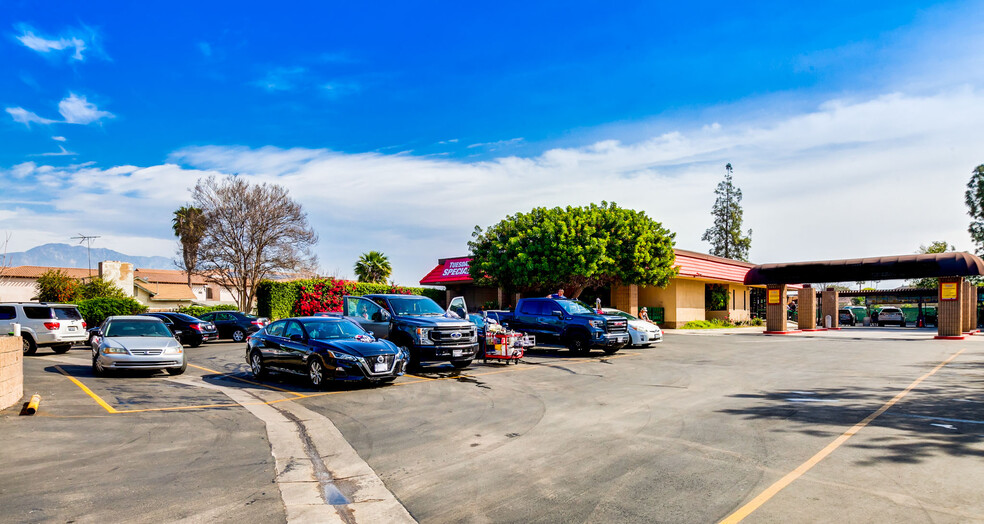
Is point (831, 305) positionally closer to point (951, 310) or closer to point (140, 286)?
point (951, 310)

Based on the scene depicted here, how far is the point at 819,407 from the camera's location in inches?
400

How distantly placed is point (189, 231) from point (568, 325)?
43.3 metres

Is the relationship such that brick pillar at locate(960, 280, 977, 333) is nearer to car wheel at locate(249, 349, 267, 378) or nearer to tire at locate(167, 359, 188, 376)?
car wheel at locate(249, 349, 267, 378)

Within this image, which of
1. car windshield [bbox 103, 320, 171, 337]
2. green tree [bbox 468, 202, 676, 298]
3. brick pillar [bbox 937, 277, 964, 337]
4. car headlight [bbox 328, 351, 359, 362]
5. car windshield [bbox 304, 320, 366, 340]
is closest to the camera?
car headlight [bbox 328, 351, 359, 362]

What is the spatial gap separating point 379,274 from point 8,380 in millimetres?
43645

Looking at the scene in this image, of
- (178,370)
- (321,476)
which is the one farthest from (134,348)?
(321,476)

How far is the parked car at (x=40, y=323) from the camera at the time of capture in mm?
19719

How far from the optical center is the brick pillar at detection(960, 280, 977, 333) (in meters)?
32.9

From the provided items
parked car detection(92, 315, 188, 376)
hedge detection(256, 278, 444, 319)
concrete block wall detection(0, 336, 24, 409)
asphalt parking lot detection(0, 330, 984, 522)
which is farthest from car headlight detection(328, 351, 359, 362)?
hedge detection(256, 278, 444, 319)

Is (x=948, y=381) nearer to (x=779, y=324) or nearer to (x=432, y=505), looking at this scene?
(x=432, y=505)

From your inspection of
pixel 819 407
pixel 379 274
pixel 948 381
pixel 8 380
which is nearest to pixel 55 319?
pixel 8 380

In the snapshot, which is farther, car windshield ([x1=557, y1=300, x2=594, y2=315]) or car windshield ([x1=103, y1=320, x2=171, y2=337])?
car windshield ([x1=557, y1=300, x2=594, y2=315])

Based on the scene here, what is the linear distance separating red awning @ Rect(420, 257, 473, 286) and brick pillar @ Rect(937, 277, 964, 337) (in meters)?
26.9

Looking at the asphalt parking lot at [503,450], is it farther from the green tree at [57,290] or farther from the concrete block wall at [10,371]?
the green tree at [57,290]
